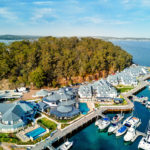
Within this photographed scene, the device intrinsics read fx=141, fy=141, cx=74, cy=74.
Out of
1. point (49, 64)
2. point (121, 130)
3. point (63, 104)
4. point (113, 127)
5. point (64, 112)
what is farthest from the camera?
point (49, 64)

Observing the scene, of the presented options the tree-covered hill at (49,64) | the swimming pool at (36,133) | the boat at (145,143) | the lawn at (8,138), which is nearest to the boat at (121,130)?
the boat at (145,143)

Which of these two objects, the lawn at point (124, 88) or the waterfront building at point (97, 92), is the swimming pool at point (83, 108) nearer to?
the waterfront building at point (97, 92)

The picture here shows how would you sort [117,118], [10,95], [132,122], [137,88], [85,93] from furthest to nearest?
[137,88]
[10,95]
[85,93]
[117,118]
[132,122]

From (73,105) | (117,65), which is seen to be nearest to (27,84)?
(73,105)

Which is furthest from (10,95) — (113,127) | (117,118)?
(117,118)

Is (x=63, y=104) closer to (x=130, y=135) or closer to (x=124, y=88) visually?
(x=130, y=135)

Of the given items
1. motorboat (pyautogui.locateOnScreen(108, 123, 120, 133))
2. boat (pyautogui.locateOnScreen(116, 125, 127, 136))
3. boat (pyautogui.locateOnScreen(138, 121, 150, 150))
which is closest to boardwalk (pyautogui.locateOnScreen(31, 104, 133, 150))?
motorboat (pyautogui.locateOnScreen(108, 123, 120, 133))

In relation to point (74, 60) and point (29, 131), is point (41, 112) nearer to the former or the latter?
point (29, 131)
